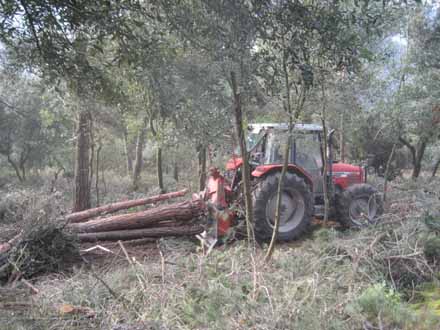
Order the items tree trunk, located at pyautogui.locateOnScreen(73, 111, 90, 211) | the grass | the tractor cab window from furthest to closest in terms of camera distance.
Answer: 1. tree trunk, located at pyautogui.locateOnScreen(73, 111, 90, 211)
2. the tractor cab window
3. the grass

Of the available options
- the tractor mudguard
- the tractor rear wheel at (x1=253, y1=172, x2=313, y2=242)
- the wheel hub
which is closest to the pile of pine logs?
the tractor rear wheel at (x1=253, y1=172, x2=313, y2=242)

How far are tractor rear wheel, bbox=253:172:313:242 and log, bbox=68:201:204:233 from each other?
944mm

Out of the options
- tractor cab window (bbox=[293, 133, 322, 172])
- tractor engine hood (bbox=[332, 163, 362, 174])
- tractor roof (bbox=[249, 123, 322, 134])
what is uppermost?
tractor roof (bbox=[249, 123, 322, 134])

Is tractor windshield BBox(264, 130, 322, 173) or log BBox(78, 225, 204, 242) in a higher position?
tractor windshield BBox(264, 130, 322, 173)

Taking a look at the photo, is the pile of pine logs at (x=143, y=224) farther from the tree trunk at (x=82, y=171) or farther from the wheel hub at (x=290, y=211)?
the tree trunk at (x=82, y=171)

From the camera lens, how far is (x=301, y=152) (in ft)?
19.7

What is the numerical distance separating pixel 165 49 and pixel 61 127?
10.2 metres

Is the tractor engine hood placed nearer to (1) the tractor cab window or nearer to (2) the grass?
(1) the tractor cab window

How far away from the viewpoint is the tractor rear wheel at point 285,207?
5.50 m

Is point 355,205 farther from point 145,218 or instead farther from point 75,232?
point 75,232

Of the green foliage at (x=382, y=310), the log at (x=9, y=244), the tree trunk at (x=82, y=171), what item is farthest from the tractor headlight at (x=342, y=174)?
the tree trunk at (x=82, y=171)

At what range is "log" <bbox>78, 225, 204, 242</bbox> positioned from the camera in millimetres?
5355

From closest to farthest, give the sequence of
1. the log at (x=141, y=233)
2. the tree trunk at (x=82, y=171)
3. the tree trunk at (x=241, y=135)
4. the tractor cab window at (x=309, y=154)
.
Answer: the tree trunk at (x=241, y=135), the log at (x=141, y=233), the tractor cab window at (x=309, y=154), the tree trunk at (x=82, y=171)

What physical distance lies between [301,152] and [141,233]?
2916mm
